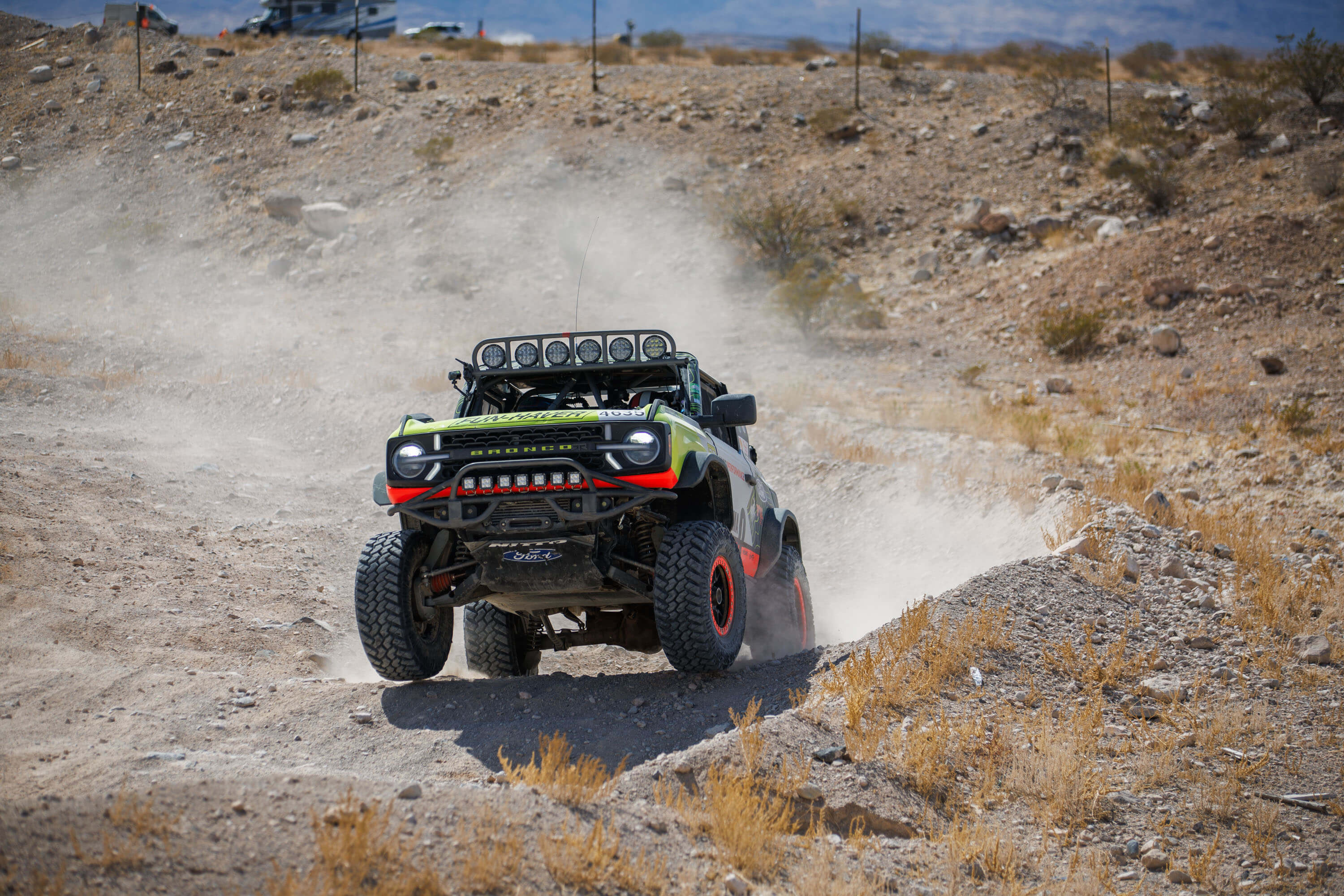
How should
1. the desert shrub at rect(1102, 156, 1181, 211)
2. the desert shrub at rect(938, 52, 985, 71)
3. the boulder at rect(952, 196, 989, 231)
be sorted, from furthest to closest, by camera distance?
the desert shrub at rect(938, 52, 985, 71) → the boulder at rect(952, 196, 989, 231) → the desert shrub at rect(1102, 156, 1181, 211)

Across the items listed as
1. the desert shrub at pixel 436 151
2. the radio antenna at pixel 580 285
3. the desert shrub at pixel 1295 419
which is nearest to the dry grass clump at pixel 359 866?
the radio antenna at pixel 580 285

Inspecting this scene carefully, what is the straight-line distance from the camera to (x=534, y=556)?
5.43m

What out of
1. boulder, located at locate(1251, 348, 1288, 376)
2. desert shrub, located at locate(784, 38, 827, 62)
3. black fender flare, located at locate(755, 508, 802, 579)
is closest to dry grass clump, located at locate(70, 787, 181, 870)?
black fender flare, located at locate(755, 508, 802, 579)

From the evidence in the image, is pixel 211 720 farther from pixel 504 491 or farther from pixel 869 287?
pixel 869 287

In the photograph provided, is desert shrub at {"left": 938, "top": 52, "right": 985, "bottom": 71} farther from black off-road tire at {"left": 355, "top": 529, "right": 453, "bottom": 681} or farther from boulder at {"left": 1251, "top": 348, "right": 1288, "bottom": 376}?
black off-road tire at {"left": 355, "top": 529, "right": 453, "bottom": 681}

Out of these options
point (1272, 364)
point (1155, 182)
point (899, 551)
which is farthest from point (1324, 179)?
point (899, 551)

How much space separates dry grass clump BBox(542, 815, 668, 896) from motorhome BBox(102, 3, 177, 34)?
4549 cm

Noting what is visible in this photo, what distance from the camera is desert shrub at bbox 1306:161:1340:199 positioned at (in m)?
24.0

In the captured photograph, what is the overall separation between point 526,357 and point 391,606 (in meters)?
1.91

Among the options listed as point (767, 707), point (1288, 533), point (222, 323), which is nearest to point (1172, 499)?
point (1288, 533)

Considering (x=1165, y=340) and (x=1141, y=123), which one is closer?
(x=1165, y=340)

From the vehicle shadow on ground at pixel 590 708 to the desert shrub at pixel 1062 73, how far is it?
109 ft

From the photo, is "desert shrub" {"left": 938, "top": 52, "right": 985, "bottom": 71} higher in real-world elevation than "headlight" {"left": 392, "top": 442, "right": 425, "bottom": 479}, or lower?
higher

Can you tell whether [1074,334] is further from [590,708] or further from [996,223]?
[590,708]
